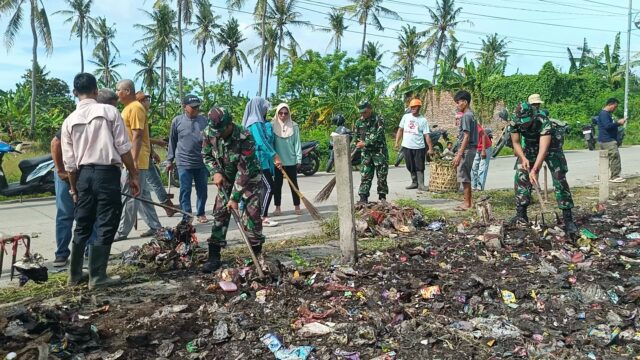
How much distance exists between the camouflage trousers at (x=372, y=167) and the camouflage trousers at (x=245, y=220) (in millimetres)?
2861

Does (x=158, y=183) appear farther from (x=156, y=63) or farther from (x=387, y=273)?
(x=156, y=63)

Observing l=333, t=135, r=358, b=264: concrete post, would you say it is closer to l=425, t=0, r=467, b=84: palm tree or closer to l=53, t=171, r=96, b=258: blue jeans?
l=53, t=171, r=96, b=258: blue jeans

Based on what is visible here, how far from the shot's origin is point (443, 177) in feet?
32.0

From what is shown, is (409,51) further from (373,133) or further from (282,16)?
(373,133)

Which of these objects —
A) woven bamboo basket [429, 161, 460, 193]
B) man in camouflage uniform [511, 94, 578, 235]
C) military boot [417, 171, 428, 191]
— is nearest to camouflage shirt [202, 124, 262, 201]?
man in camouflage uniform [511, 94, 578, 235]

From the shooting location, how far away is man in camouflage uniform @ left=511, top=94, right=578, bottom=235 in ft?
19.7

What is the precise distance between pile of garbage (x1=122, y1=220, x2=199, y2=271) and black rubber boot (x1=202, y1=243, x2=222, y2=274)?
0.27 metres

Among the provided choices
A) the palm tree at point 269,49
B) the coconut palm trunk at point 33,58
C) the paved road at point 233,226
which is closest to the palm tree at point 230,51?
the palm tree at point 269,49

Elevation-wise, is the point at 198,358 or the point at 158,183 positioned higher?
the point at 158,183

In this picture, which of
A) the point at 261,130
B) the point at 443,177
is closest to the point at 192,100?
the point at 261,130

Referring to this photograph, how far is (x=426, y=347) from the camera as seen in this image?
3.24m

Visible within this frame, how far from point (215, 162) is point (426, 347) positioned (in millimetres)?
2675

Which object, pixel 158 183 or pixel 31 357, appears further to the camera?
pixel 158 183

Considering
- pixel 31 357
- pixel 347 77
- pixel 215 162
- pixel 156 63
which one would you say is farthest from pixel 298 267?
pixel 156 63
